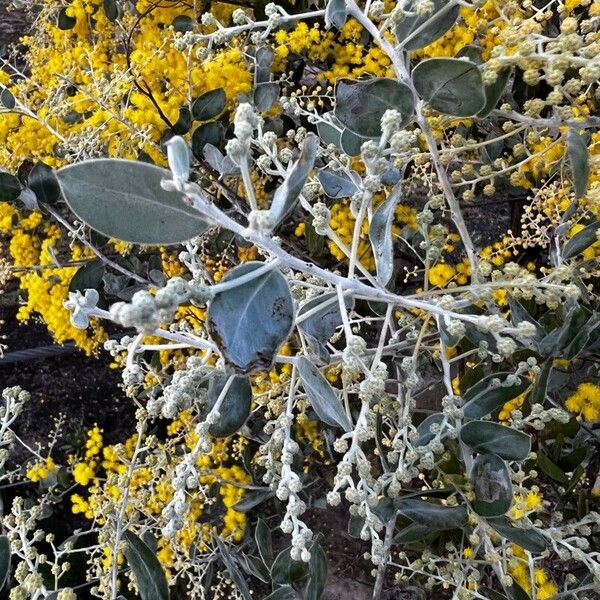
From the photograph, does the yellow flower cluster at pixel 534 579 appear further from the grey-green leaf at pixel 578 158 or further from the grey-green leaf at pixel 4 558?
the grey-green leaf at pixel 4 558

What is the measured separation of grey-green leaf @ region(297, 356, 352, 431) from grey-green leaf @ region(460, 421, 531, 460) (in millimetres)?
295

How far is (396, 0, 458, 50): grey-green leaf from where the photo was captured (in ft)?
3.25

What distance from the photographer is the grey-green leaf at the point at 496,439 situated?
1059 mm

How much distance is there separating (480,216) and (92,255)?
4.88 feet

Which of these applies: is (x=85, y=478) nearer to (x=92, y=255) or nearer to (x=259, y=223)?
(x=92, y=255)

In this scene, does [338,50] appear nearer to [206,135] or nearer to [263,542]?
[206,135]

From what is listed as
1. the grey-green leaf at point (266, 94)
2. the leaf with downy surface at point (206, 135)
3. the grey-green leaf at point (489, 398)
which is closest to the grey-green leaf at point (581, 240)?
the grey-green leaf at point (489, 398)

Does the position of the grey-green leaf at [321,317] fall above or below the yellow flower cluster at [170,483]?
above

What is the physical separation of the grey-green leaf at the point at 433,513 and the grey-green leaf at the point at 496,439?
0.13 metres

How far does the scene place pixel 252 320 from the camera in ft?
2.40

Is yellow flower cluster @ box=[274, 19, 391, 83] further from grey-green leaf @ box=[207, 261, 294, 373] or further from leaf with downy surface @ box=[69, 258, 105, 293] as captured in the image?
grey-green leaf @ box=[207, 261, 294, 373]

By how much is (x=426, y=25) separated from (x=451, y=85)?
108 millimetres

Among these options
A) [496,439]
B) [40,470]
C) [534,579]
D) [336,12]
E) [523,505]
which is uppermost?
[336,12]

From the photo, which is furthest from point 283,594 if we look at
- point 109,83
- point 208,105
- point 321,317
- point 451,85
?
point 109,83
